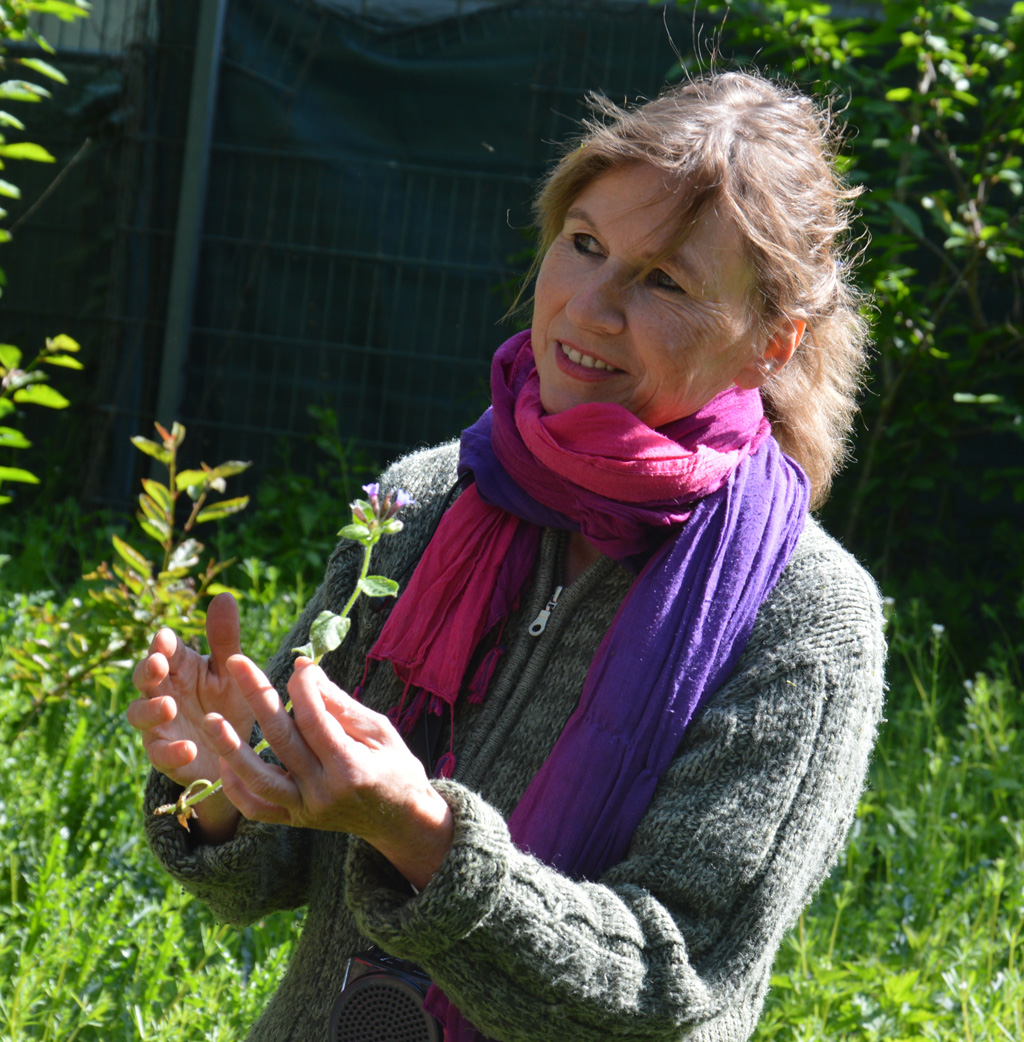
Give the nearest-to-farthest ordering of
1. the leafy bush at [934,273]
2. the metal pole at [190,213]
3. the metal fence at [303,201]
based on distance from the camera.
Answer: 1. the leafy bush at [934,273]
2. the metal pole at [190,213]
3. the metal fence at [303,201]

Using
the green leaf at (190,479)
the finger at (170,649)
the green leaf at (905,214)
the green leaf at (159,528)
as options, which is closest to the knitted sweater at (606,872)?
the finger at (170,649)

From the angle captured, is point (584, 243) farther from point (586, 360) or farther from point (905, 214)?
point (905, 214)

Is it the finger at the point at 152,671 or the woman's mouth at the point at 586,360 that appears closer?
the finger at the point at 152,671

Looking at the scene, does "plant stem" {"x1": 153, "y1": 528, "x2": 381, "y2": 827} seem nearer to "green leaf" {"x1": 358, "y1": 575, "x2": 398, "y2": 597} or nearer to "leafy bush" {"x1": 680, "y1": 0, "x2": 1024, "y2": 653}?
"green leaf" {"x1": 358, "y1": 575, "x2": 398, "y2": 597}

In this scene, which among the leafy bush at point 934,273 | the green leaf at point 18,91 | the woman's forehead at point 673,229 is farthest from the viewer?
the leafy bush at point 934,273

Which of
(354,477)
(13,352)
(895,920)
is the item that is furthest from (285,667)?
(354,477)

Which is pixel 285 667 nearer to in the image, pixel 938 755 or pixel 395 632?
pixel 395 632

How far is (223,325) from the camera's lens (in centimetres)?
522

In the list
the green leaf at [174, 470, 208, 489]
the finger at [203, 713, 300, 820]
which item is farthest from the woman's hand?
the green leaf at [174, 470, 208, 489]

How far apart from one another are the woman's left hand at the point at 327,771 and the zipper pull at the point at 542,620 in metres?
0.35

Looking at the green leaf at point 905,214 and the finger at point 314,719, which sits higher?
the green leaf at point 905,214

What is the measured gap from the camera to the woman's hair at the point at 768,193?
4.51ft

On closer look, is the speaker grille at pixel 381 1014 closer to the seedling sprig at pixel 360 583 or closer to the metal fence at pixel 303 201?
the seedling sprig at pixel 360 583

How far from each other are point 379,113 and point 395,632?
4086mm
